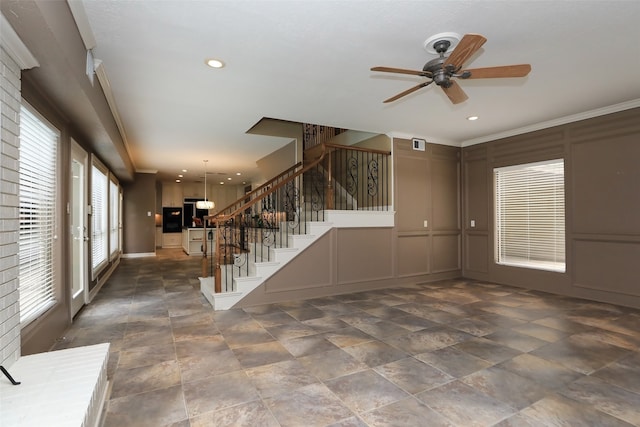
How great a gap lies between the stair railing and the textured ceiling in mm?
1013

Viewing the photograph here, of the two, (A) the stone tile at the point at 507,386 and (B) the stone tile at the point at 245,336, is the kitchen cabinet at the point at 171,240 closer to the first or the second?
(B) the stone tile at the point at 245,336

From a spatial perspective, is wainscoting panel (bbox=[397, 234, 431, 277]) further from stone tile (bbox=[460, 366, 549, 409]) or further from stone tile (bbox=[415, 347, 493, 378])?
stone tile (bbox=[460, 366, 549, 409])

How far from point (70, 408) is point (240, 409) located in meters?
0.94

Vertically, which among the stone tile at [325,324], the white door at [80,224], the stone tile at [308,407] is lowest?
the stone tile at [325,324]

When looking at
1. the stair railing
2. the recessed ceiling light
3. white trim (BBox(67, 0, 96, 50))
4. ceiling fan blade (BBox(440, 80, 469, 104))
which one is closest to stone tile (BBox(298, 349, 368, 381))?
the stair railing

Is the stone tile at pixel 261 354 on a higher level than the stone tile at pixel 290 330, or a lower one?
higher

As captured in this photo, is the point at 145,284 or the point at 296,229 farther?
the point at 145,284

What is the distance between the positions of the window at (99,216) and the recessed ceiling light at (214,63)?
3.33 metres

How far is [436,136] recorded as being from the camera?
6.06 metres

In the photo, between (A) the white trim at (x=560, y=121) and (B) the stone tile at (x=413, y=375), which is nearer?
(B) the stone tile at (x=413, y=375)

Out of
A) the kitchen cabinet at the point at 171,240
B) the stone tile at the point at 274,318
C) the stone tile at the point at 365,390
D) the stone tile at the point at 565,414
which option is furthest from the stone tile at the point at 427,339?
the kitchen cabinet at the point at 171,240

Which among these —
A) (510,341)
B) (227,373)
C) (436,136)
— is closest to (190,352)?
(227,373)

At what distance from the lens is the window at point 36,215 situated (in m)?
2.61

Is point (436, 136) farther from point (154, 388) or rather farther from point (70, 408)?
point (70, 408)
